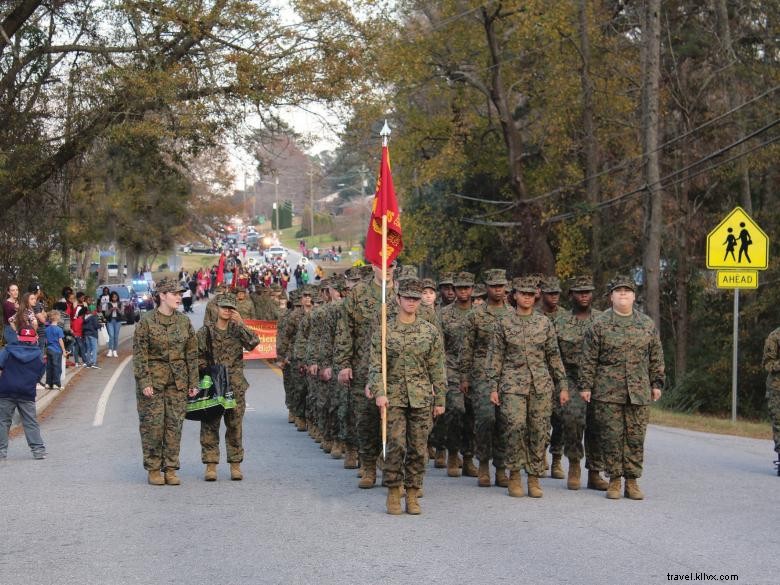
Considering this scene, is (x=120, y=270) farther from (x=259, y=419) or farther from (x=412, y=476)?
(x=412, y=476)

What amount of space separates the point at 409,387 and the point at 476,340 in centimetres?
210

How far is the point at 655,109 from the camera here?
2492 cm

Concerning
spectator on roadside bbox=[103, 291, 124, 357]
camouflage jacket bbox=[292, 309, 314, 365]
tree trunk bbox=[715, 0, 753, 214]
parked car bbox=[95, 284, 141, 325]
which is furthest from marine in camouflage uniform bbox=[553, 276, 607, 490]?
parked car bbox=[95, 284, 141, 325]

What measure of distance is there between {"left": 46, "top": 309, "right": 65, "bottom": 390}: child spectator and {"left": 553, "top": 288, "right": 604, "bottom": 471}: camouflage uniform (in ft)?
41.8

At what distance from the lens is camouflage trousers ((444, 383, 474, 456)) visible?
12820 mm

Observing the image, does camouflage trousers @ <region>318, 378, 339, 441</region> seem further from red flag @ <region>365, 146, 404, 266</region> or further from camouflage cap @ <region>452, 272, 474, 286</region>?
red flag @ <region>365, 146, 404, 266</region>

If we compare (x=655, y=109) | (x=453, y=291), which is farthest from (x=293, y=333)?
(x=655, y=109)

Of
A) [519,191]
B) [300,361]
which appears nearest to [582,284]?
[300,361]

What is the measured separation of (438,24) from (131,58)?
1039cm

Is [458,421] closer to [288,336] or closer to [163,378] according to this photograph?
[163,378]

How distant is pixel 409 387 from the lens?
420 inches

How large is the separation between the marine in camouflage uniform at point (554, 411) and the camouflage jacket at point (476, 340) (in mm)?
829

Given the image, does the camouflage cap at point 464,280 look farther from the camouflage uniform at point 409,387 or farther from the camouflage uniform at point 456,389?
the camouflage uniform at point 409,387

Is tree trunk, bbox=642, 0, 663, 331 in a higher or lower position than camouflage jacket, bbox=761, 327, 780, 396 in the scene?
higher
